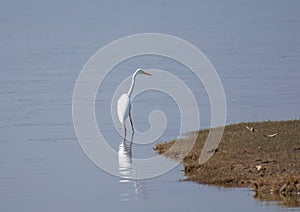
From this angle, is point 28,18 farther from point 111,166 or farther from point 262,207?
point 262,207

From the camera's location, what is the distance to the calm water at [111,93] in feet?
57.2

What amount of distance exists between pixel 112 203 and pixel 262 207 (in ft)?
9.23

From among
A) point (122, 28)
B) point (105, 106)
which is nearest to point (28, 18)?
point (122, 28)

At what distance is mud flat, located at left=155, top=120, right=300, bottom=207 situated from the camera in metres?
16.4

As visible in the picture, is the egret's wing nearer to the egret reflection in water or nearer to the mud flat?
the egret reflection in water

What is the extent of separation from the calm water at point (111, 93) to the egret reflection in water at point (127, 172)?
3 centimetres

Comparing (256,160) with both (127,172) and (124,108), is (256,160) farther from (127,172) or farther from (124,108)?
(124,108)

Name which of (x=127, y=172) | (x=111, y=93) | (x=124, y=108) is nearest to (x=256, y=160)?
(x=127, y=172)

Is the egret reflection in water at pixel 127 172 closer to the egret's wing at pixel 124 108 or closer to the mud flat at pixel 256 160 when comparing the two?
the mud flat at pixel 256 160

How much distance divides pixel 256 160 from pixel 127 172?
3003mm

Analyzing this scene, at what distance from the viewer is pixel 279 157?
59.7 feet

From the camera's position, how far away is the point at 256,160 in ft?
59.5

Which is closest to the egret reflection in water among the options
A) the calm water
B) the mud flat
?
the calm water

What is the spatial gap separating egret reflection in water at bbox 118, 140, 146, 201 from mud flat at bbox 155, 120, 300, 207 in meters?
0.81
